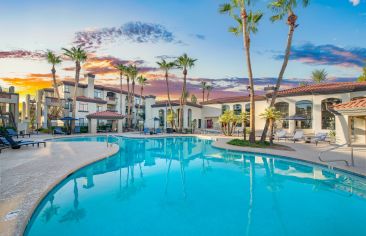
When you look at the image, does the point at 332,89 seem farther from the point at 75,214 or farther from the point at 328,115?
the point at 75,214

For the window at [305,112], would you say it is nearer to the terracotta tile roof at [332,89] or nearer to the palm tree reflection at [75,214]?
the terracotta tile roof at [332,89]

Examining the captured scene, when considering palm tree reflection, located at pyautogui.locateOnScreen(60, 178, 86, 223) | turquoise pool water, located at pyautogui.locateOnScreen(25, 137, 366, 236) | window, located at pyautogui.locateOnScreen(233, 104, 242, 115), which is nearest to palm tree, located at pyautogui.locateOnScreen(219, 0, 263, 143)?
turquoise pool water, located at pyautogui.locateOnScreen(25, 137, 366, 236)

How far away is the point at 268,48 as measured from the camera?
917 inches

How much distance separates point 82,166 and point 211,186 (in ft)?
19.4

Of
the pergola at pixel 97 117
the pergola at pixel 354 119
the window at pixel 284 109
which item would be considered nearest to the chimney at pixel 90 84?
the pergola at pixel 97 117

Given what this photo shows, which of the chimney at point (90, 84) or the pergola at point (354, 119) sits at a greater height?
the chimney at point (90, 84)

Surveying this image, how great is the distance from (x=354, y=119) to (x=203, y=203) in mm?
17578

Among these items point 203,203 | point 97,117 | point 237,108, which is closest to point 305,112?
point 237,108

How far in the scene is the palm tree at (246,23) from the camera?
53.6 feet

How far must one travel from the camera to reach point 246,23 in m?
16.4

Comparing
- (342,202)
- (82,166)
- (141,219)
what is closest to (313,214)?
(342,202)

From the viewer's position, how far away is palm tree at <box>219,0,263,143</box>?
53.6 feet

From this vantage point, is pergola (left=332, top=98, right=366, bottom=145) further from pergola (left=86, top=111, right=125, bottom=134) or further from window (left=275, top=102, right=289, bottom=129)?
pergola (left=86, top=111, right=125, bottom=134)

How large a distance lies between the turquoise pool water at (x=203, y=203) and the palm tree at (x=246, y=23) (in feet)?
24.3
